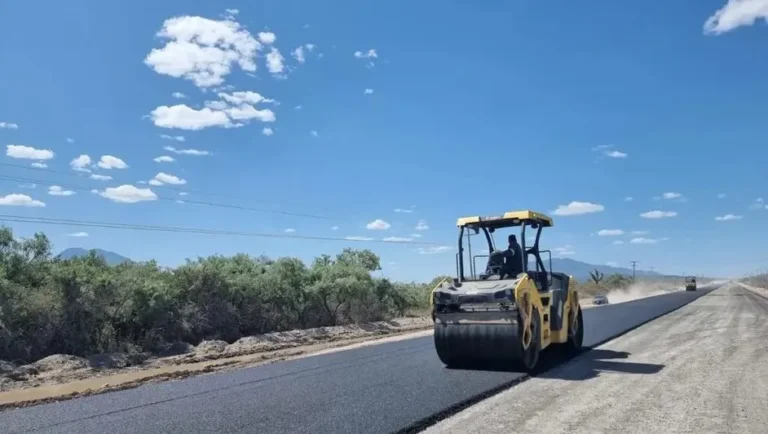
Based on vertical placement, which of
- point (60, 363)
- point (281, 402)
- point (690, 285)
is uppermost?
point (690, 285)

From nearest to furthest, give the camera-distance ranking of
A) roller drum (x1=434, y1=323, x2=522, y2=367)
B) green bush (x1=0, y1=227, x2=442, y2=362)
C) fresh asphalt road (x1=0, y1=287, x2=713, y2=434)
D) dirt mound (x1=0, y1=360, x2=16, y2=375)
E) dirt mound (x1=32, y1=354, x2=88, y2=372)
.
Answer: fresh asphalt road (x1=0, y1=287, x2=713, y2=434)
roller drum (x1=434, y1=323, x2=522, y2=367)
dirt mound (x1=0, y1=360, x2=16, y2=375)
dirt mound (x1=32, y1=354, x2=88, y2=372)
green bush (x1=0, y1=227, x2=442, y2=362)

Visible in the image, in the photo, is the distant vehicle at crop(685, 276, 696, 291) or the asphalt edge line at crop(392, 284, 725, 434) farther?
the distant vehicle at crop(685, 276, 696, 291)

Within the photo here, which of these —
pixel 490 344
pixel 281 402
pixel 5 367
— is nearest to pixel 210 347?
pixel 5 367

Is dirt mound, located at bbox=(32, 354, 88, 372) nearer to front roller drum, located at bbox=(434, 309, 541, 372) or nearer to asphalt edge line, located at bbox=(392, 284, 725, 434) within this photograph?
front roller drum, located at bbox=(434, 309, 541, 372)

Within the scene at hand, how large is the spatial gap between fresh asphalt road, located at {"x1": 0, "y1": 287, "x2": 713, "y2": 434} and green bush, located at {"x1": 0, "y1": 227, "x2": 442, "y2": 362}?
6.19 meters

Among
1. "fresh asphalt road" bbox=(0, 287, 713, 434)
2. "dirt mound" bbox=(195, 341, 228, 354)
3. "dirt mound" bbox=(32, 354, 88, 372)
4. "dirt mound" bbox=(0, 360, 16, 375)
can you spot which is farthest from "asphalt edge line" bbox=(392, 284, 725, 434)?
"dirt mound" bbox=(0, 360, 16, 375)

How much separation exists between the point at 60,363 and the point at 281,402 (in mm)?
8274

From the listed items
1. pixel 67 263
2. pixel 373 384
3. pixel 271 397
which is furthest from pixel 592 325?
pixel 67 263

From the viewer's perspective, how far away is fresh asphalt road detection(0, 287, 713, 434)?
6090mm

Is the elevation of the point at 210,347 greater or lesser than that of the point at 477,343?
lesser

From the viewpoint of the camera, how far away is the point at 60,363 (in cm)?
1288

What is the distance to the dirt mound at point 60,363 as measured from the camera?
1255 cm

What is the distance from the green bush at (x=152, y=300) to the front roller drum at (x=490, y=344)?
368 inches

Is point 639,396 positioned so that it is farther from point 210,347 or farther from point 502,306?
point 210,347
